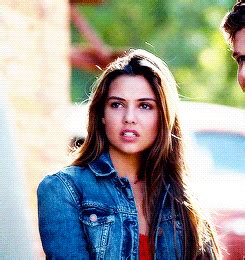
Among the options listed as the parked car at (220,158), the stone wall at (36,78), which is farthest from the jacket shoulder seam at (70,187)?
the stone wall at (36,78)

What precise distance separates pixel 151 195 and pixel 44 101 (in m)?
3.60

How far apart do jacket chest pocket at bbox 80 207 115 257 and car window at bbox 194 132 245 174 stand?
3400 mm

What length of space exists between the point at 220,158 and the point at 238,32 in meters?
3.43

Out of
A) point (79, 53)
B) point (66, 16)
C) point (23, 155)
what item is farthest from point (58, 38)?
point (79, 53)

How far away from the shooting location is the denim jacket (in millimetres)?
3707

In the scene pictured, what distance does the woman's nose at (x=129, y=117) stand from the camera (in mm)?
3832

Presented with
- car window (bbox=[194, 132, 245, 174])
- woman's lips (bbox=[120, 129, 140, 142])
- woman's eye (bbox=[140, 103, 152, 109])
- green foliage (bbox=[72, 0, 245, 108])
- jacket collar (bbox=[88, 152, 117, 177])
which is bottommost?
jacket collar (bbox=[88, 152, 117, 177])

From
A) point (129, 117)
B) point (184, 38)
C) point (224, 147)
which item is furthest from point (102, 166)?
point (184, 38)

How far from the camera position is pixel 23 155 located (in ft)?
22.2

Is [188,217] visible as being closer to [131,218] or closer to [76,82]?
[131,218]

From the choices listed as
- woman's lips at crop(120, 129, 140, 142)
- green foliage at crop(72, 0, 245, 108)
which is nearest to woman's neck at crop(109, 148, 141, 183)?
woman's lips at crop(120, 129, 140, 142)

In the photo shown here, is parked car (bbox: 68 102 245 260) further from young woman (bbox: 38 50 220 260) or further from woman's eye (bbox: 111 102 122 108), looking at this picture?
woman's eye (bbox: 111 102 122 108)

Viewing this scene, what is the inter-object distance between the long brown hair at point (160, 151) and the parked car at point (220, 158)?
1.77m

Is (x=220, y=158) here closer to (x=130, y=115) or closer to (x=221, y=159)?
(x=221, y=159)
